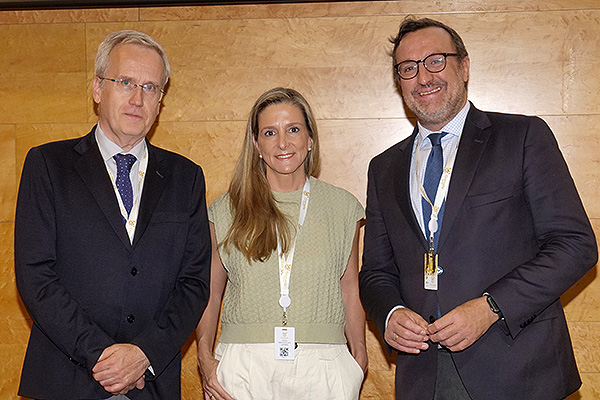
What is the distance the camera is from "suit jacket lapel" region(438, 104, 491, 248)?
2582 mm

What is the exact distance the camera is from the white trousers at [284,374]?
2.84 m

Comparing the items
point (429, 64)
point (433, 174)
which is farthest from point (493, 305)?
point (429, 64)

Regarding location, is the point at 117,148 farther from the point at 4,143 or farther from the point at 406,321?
the point at 4,143

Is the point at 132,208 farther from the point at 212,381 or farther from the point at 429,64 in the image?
the point at 429,64

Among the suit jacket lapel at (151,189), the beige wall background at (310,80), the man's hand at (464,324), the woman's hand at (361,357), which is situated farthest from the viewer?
the beige wall background at (310,80)

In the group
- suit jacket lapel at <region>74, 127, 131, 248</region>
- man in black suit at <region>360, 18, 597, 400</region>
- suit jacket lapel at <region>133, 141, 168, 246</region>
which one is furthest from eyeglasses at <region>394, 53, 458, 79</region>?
suit jacket lapel at <region>74, 127, 131, 248</region>

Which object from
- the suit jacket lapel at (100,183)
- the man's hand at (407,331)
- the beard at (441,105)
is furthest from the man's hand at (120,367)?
the beard at (441,105)

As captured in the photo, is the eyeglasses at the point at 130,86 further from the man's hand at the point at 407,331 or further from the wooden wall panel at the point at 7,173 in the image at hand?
the wooden wall panel at the point at 7,173

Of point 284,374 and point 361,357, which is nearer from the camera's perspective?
point 284,374

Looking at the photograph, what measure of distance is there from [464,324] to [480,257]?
Answer: 29cm

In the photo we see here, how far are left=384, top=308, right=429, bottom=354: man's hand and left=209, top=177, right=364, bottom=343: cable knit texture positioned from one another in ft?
1.33

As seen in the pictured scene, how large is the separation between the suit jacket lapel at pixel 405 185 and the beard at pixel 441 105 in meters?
0.15

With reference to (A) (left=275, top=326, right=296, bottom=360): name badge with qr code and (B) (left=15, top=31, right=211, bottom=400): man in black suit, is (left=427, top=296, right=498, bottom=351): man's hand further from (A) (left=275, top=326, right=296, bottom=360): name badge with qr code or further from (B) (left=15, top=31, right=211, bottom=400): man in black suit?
(B) (left=15, top=31, right=211, bottom=400): man in black suit

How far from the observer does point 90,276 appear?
2553mm
